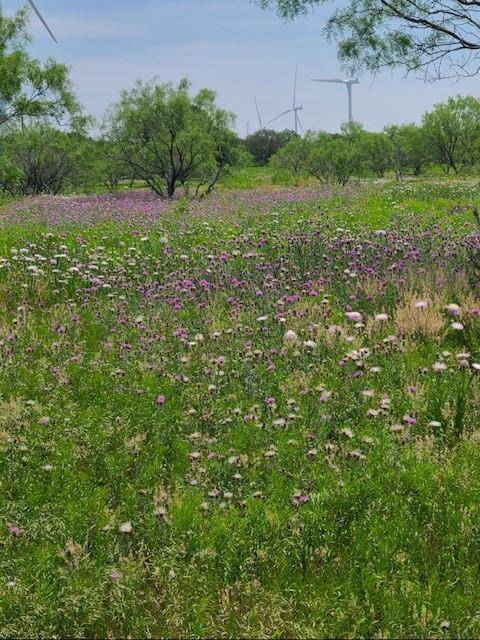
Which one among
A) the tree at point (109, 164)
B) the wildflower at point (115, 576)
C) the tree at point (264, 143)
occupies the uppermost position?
the tree at point (264, 143)

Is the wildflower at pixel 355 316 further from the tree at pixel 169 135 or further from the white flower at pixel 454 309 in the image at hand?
the tree at pixel 169 135

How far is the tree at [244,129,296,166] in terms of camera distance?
9650 cm

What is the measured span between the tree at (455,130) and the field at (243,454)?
51471mm

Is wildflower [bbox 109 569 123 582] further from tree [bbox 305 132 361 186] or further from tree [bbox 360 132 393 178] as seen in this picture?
tree [bbox 360 132 393 178]

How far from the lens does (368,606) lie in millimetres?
3449

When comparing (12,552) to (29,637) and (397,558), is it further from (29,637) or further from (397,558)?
(397,558)

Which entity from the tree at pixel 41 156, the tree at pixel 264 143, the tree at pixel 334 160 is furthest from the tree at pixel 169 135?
the tree at pixel 264 143

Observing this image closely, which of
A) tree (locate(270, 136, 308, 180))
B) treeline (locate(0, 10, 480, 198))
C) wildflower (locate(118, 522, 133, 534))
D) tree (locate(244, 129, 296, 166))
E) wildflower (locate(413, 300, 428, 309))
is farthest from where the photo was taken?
tree (locate(244, 129, 296, 166))

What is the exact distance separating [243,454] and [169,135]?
1260 inches

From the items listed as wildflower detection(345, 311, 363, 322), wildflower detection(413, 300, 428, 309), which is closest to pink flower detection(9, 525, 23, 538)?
wildflower detection(345, 311, 363, 322)

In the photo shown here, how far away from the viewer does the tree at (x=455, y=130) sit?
182 feet

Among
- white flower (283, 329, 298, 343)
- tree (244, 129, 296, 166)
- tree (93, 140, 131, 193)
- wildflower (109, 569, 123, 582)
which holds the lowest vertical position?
wildflower (109, 569, 123, 582)

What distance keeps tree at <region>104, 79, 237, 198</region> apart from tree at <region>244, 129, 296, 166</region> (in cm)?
5930

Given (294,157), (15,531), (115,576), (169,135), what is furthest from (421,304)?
(294,157)
